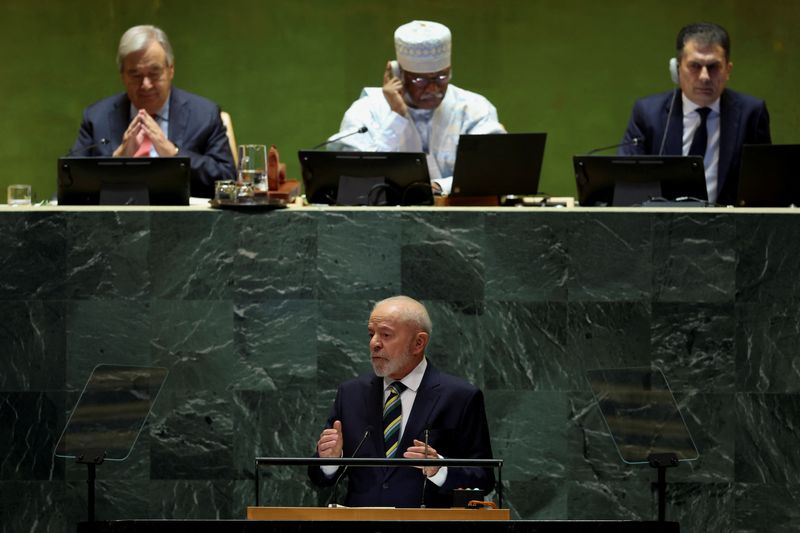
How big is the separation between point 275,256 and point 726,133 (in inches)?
106

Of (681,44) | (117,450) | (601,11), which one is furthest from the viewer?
(601,11)

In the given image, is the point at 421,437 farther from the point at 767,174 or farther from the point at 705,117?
the point at 705,117

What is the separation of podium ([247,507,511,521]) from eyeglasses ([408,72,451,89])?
3.50 m

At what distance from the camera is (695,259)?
5043 millimetres

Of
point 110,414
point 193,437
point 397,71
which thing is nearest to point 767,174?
point 397,71

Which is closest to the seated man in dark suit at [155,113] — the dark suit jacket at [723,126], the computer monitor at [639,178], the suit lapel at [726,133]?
the computer monitor at [639,178]

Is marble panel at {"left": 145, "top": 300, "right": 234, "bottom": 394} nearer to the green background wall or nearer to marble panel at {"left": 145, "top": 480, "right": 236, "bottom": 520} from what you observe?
marble panel at {"left": 145, "top": 480, "right": 236, "bottom": 520}

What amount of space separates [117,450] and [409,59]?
3.59 m

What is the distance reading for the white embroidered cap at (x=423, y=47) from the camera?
675 centimetres

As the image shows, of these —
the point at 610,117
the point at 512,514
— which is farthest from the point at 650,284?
the point at 610,117

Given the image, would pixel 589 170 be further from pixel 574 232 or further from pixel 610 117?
pixel 610 117

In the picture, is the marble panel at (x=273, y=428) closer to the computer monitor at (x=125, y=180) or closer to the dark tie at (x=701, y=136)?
the computer monitor at (x=125, y=180)

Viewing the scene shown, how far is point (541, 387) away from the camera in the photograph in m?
5.04

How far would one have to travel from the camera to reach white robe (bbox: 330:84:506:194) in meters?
6.98
